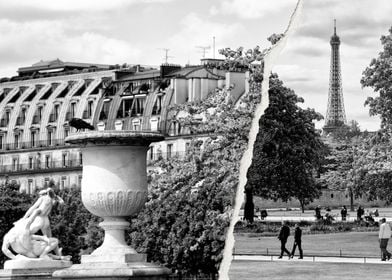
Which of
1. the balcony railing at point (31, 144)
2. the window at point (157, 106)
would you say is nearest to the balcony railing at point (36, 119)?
the balcony railing at point (31, 144)

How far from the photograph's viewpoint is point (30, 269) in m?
11.5

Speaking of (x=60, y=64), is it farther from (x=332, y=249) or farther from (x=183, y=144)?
(x=332, y=249)

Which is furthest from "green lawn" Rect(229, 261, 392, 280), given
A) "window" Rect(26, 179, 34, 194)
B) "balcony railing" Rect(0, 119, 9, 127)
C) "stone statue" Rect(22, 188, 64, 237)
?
"balcony railing" Rect(0, 119, 9, 127)

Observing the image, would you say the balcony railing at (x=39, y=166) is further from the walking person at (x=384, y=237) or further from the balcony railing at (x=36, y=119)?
the walking person at (x=384, y=237)

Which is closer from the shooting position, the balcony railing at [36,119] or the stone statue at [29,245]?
the stone statue at [29,245]

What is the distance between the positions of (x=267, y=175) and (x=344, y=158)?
16.6 feet

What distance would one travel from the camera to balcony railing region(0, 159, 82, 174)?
6688cm

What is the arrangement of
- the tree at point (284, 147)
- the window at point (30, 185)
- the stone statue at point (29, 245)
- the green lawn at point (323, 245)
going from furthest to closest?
the window at point (30, 185) < the stone statue at point (29, 245) < the green lawn at point (323, 245) < the tree at point (284, 147)

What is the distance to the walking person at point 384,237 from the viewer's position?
8.93 meters

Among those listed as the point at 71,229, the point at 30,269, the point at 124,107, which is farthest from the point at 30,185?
the point at 30,269

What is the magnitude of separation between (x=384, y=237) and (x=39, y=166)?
6002 centimetres

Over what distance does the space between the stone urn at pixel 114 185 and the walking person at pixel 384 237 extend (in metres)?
1.60

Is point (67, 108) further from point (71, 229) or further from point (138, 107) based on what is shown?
point (71, 229)

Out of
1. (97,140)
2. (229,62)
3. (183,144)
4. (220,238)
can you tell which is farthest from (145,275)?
(183,144)
